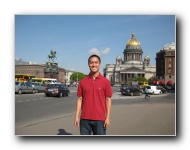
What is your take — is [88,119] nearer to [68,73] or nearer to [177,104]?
[177,104]

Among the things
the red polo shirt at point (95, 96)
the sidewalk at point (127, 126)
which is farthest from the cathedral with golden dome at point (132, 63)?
the red polo shirt at point (95, 96)

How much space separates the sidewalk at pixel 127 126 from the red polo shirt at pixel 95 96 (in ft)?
4.94

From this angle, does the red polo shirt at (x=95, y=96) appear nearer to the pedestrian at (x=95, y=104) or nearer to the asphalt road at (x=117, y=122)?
the pedestrian at (x=95, y=104)

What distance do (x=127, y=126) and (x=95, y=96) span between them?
5.85ft

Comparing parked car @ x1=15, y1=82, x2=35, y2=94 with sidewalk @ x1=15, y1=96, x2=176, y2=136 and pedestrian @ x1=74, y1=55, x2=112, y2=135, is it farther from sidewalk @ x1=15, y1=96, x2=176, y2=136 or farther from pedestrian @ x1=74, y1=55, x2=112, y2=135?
pedestrian @ x1=74, y1=55, x2=112, y2=135

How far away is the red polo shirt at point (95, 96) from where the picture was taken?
11.4 ft

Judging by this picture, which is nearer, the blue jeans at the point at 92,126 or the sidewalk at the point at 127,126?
the blue jeans at the point at 92,126

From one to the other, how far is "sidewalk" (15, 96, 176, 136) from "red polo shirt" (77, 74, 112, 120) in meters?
1.50


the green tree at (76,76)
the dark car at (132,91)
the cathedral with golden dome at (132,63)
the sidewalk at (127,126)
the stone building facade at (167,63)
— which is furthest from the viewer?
the dark car at (132,91)

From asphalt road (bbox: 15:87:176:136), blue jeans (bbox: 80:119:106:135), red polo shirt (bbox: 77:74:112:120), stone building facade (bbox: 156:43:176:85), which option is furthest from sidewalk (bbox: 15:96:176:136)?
red polo shirt (bbox: 77:74:112:120)

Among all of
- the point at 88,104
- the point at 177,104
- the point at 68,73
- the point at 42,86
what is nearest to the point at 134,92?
the point at 42,86

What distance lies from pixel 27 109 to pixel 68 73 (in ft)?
3.95

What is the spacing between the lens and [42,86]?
10469 millimetres

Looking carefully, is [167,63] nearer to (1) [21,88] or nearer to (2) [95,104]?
(2) [95,104]
